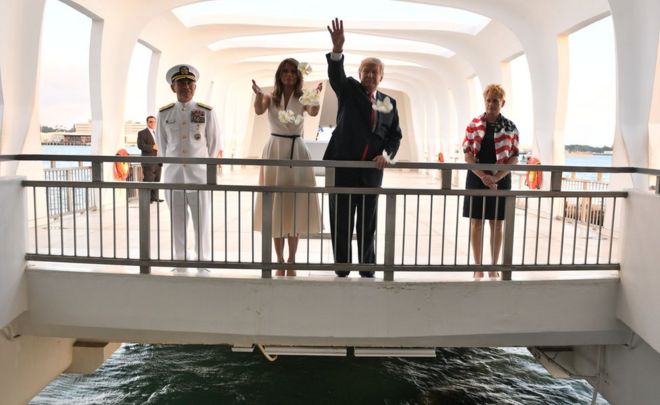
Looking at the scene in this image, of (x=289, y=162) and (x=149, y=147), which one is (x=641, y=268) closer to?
(x=289, y=162)

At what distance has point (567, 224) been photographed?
28.0 ft

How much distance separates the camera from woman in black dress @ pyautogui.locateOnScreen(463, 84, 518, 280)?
4531 millimetres

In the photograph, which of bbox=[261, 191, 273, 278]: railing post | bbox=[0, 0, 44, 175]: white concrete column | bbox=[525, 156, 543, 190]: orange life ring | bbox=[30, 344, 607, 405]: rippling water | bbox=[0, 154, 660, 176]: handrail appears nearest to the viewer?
bbox=[0, 154, 660, 176]: handrail

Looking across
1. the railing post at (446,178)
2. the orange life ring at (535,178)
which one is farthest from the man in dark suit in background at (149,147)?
the orange life ring at (535,178)

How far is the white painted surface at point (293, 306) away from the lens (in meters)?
4.12

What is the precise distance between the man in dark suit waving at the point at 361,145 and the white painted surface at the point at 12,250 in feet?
8.33

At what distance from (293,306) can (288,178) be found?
1062mm

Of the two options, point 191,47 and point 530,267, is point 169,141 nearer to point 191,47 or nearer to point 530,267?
point 530,267

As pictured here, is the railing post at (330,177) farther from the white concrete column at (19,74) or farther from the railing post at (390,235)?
the white concrete column at (19,74)

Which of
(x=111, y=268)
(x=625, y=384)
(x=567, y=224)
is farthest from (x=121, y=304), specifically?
(x=567, y=224)

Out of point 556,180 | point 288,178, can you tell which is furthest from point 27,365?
point 556,180

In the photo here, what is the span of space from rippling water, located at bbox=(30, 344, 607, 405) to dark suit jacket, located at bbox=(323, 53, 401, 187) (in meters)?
3.01

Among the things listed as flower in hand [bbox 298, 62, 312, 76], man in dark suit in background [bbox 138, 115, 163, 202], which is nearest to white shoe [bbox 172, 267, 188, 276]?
flower in hand [bbox 298, 62, 312, 76]

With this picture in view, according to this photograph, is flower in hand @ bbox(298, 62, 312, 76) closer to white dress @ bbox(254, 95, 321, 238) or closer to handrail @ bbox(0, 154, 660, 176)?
white dress @ bbox(254, 95, 321, 238)
